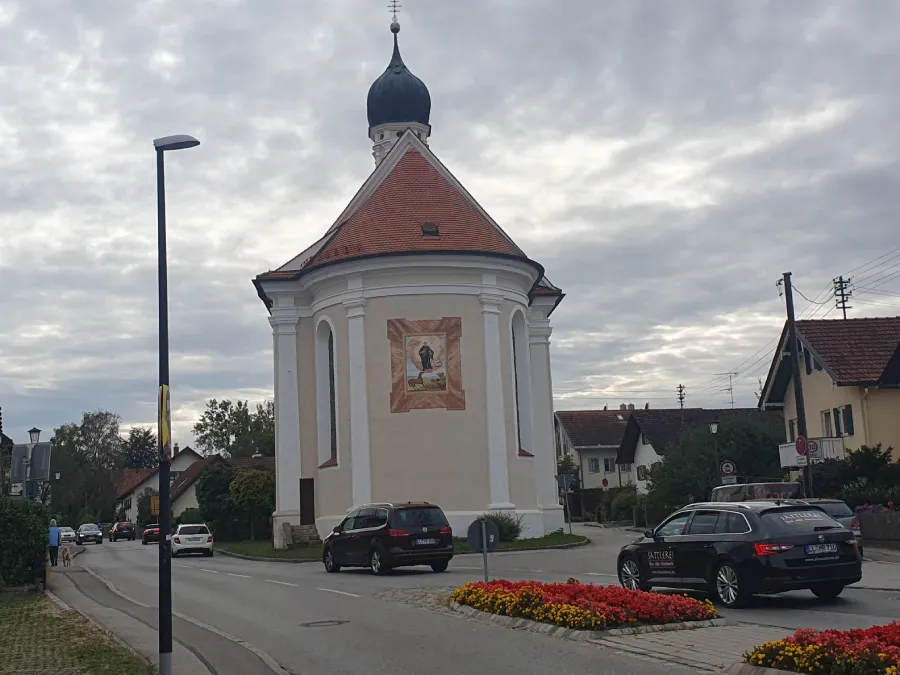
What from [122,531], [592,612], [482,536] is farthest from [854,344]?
[122,531]

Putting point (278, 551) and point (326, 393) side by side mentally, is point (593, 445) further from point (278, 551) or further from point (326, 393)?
point (278, 551)

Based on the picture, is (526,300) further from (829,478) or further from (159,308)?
(159,308)

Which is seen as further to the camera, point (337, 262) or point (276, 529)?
point (276, 529)

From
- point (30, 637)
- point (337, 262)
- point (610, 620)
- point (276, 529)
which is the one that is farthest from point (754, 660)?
point (276, 529)

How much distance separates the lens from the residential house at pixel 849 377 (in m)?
34.9

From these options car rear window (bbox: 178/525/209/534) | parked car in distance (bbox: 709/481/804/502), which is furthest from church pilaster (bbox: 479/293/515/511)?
car rear window (bbox: 178/525/209/534)

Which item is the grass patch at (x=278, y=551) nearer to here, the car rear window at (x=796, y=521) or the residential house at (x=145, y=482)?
the car rear window at (x=796, y=521)

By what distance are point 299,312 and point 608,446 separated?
4361 cm

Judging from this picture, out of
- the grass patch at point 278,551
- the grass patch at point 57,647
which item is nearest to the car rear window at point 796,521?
the grass patch at point 57,647

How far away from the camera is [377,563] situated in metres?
23.3

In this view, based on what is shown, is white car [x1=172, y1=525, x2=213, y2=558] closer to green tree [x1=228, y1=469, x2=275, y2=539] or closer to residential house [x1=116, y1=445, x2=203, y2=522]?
green tree [x1=228, y1=469, x2=275, y2=539]

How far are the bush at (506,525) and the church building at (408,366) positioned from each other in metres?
0.55

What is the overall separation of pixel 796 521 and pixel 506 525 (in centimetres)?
2050

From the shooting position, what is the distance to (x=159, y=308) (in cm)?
1137
